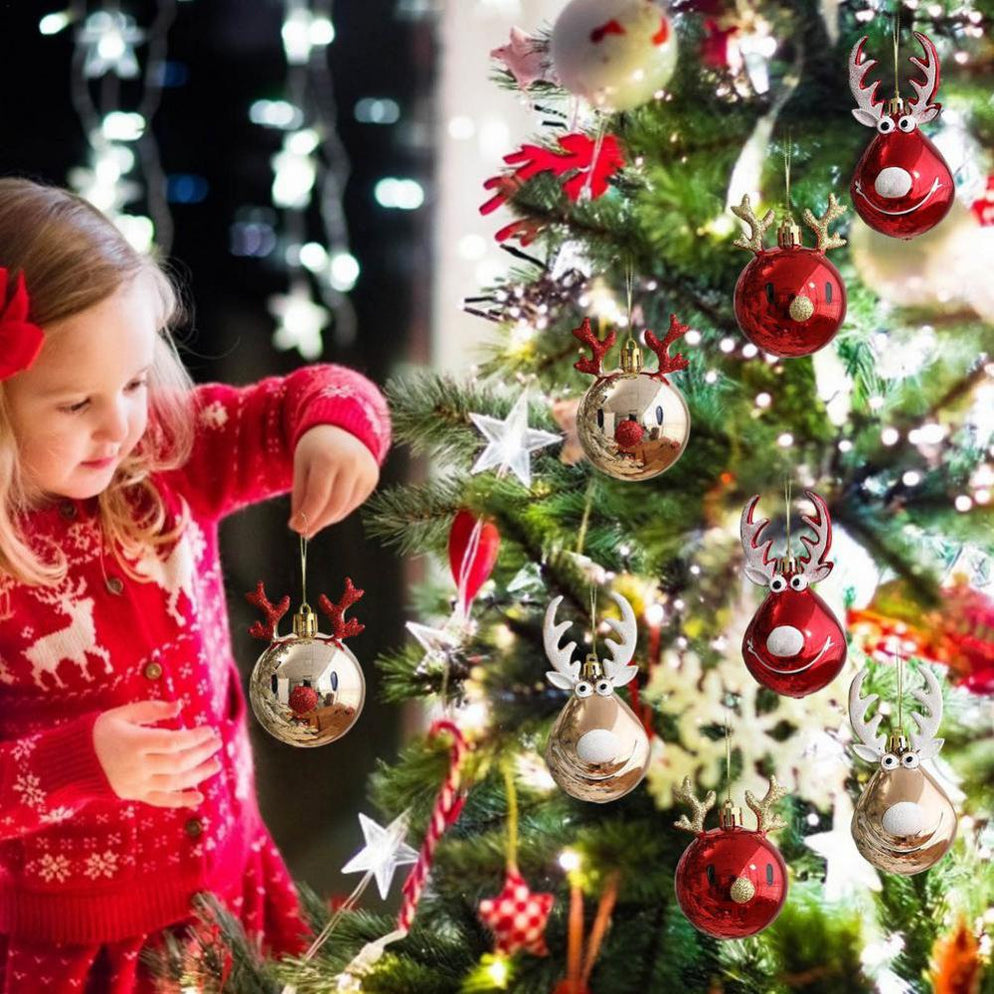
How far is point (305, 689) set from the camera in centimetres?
84

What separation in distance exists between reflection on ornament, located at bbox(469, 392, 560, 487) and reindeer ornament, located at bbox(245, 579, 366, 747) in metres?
0.18

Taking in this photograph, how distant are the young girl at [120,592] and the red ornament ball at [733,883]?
1.27 ft

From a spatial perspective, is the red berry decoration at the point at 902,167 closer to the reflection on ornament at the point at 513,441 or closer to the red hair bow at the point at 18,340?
the reflection on ornament at the point at 513,441

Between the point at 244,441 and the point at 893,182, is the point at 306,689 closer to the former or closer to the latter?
the point at 244,441

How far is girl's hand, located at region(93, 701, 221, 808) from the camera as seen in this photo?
959 mm

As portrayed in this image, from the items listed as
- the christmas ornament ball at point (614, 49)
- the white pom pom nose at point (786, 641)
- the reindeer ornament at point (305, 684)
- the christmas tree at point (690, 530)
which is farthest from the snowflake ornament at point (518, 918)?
the christmas ornament ball at point (614, 49)

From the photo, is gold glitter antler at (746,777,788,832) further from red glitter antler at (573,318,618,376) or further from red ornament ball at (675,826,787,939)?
red glitter antler at (573,318,618,376)

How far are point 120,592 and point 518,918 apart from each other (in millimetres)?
395

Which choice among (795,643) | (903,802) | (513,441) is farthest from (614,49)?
(903,802)

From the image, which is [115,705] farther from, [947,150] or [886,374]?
[947,150]

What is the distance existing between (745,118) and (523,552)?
348 mm

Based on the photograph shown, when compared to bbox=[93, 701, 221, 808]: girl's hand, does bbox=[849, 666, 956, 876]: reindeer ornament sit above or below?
above

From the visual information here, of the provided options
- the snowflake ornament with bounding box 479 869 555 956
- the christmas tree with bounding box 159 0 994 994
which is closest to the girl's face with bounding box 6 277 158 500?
the christmas tree with bounding box 159 0 994 994

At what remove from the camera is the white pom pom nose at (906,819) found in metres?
0.75
